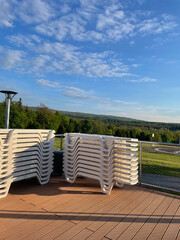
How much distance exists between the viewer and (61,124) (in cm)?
2677

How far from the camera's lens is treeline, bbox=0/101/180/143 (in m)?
21.5

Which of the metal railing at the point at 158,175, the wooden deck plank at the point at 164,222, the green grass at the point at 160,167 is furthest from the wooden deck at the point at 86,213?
the green grass at the point at 160,167

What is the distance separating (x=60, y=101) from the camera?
25.1m

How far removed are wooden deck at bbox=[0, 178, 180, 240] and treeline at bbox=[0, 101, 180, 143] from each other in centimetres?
1881

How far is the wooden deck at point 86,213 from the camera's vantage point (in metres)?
1.85

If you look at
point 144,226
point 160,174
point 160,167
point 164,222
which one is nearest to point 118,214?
point 144,226

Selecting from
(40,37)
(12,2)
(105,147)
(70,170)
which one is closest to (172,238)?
(105,147)

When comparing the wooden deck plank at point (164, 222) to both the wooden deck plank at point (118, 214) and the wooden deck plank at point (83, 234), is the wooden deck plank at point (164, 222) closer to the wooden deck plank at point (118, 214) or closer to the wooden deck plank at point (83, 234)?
the wooden deck plank at point (118, 214)

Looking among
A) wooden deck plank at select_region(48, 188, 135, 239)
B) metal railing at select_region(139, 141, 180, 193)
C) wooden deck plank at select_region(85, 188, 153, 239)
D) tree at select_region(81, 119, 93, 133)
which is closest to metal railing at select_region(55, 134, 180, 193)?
metal railing at select_region(139, 141, 180, 193)

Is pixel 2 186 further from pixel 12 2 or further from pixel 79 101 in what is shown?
pixel 79 101

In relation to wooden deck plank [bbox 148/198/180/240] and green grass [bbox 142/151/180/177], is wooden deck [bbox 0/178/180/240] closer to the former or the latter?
wooden deck plank [bbox 148/198/180/240]

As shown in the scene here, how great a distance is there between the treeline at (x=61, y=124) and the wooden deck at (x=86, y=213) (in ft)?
61.7

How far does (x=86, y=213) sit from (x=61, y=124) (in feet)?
81.8

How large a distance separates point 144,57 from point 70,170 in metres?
8.79
